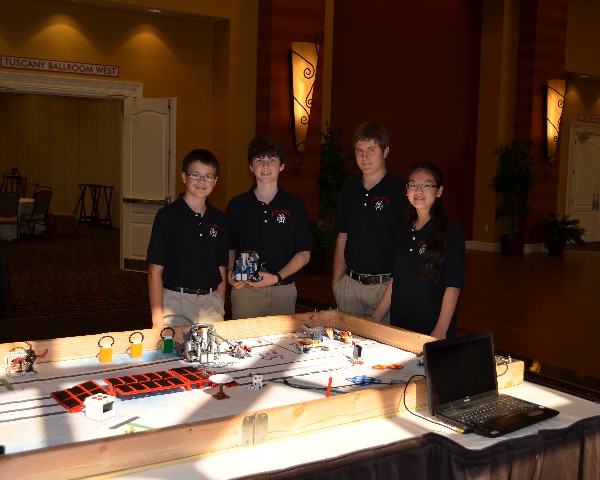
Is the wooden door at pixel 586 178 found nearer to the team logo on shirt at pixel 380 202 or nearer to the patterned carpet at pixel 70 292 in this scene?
the patterned carpet at pixel 70 292

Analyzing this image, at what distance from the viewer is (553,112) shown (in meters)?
12.6

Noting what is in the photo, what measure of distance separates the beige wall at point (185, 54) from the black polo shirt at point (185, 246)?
6134mm

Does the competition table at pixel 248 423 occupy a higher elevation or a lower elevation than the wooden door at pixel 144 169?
lower

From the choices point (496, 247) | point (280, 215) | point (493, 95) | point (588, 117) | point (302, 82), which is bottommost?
point (496, 247)

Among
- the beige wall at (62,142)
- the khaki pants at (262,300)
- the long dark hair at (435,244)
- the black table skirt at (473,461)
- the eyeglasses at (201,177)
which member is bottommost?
the black table skirt at (473,461)

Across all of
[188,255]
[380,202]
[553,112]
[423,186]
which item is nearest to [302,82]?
[553,112]

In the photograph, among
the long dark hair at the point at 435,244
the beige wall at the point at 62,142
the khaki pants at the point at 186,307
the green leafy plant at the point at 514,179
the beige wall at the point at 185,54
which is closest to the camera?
the long dark hair at the point at 435,244

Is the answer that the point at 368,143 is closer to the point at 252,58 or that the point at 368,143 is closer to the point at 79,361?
the point at 79,361

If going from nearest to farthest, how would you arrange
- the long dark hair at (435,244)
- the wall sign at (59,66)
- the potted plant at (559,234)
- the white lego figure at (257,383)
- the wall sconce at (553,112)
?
the white lego figure at (257,383)
the long dark hair at (435,244)
the wall sign at (59,66)
the potted plant at (559,234)
the wall sconce at (553,112)

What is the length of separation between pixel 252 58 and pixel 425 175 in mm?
6930

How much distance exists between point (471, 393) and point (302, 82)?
750cm

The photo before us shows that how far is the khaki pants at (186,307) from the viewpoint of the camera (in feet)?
11.1

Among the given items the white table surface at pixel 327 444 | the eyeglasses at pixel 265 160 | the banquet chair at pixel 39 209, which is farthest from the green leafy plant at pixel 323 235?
the white table surface at pixel 327 444

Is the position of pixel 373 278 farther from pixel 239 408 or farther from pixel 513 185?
pixel 513 185
